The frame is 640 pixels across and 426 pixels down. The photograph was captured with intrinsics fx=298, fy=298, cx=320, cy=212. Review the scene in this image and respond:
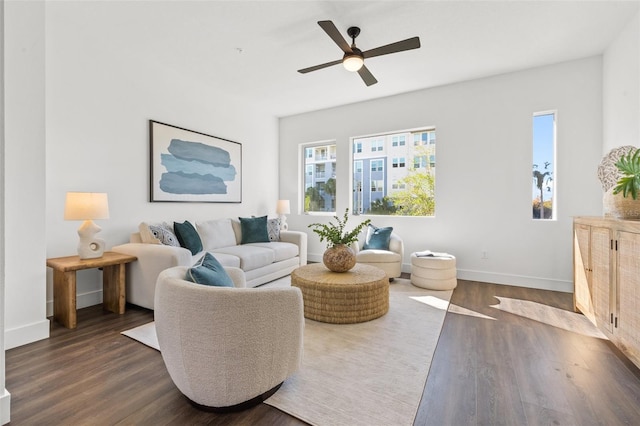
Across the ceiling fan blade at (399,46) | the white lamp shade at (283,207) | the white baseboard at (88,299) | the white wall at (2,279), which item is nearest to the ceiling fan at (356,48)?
the ceiling fan blade at (399,46)

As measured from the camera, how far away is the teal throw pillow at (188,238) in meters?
3.60

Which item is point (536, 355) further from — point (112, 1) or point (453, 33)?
point (112, 1)

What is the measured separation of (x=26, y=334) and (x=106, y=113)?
2333 millimetres

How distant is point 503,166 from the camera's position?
4152 millimetres

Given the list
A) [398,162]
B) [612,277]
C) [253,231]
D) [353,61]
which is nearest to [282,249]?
[253,231]

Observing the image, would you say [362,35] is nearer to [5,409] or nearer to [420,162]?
[420,162]

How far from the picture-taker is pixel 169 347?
1562mm

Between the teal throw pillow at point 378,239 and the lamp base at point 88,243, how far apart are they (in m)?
3.35

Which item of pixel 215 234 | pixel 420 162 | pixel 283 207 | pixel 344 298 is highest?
pixel 420 162

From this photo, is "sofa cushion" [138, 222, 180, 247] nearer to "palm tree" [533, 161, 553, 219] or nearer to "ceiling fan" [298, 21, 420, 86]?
"ceiling fan" [298, 21, 420, 86]

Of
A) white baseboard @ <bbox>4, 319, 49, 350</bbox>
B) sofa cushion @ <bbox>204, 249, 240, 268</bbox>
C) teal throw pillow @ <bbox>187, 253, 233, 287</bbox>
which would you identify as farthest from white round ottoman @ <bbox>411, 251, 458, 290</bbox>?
white baseboard @ <bbox>4, 319, 49, 350</bbox>

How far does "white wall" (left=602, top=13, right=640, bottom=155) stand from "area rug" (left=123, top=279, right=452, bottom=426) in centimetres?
261

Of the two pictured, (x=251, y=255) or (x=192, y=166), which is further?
(x=192, y=166)

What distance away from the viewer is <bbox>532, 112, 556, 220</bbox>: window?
3936 millimetres
